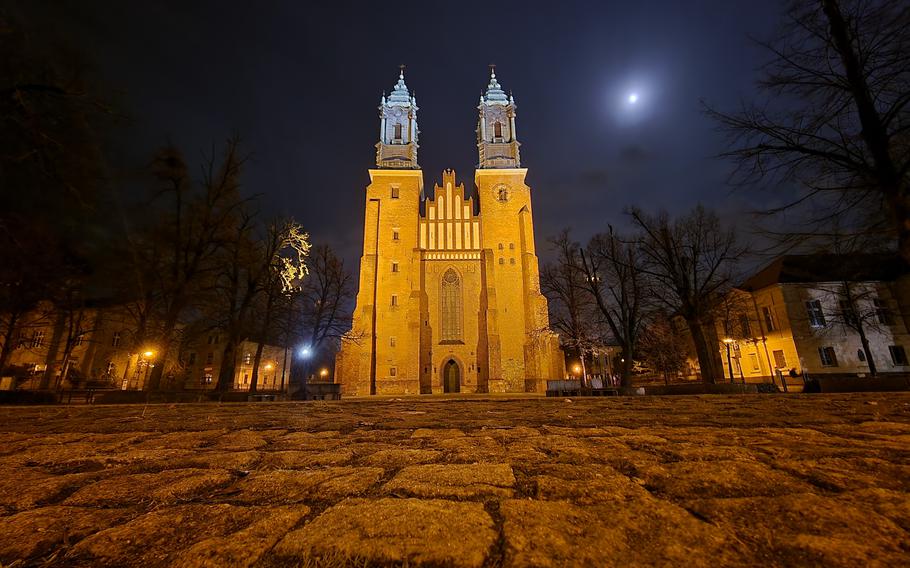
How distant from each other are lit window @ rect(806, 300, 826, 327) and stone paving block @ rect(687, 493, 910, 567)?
122ft

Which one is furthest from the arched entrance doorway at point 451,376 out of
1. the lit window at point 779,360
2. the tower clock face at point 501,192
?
the lit window at point 779,360

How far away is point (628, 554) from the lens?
44.6 inches

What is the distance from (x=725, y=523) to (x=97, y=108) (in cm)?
947

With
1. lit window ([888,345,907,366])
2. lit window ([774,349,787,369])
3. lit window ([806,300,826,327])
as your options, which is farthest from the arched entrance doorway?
lit window ([888,345,907,366])

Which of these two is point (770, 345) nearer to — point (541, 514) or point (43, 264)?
point (541, 514)

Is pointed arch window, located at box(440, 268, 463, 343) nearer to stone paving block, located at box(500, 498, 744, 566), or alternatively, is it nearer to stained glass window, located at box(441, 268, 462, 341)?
stained glass window, located at box(441, 268, 462, 341)

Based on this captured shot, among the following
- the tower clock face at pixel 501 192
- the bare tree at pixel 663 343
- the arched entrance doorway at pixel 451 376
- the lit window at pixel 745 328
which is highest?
the tower clock face at pixel 501 192

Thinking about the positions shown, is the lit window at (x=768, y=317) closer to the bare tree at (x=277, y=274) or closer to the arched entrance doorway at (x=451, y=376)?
the arched entrance doorway at (x=451, y=376)

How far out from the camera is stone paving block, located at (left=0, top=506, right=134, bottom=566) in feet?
3.92

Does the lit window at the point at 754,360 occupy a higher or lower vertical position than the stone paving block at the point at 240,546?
higher

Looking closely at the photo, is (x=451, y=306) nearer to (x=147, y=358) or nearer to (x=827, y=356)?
(x=147, y=358)

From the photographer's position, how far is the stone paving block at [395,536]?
43.8 inches

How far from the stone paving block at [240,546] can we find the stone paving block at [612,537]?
74cm

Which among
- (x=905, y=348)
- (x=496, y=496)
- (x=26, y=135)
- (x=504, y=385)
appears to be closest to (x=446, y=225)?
(x=504, y=385)
